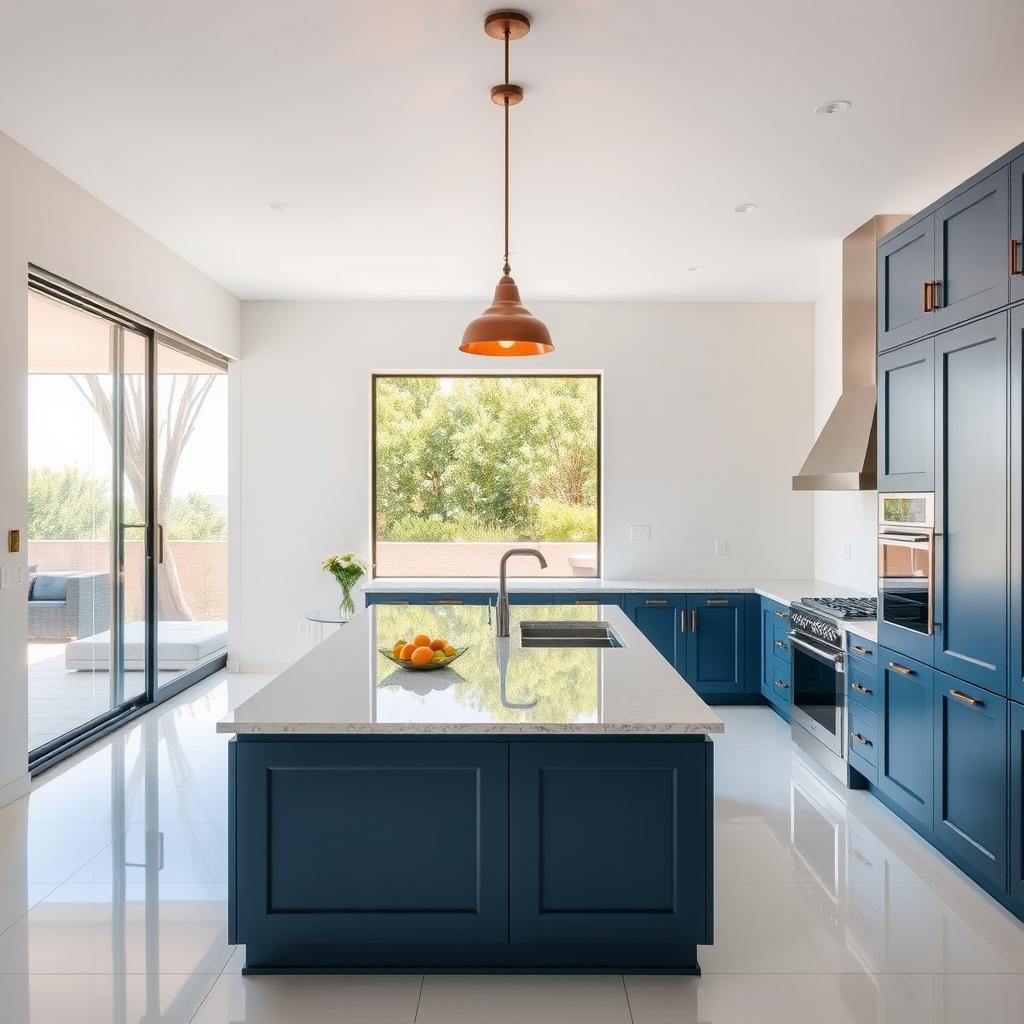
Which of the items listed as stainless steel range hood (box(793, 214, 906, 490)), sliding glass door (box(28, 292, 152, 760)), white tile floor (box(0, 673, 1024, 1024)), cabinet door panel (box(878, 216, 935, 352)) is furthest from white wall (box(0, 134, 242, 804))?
stainless steel range hood (box(793, 214, 906, 490))

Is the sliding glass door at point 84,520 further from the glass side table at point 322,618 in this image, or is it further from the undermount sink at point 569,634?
the undermount sink at point 569,634

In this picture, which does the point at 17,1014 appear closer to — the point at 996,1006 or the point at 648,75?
the point at 996,1006

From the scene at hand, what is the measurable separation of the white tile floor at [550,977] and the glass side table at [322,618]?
1971 millimetres

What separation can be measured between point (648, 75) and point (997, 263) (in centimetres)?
135

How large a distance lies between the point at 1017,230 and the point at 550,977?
269 centimetres

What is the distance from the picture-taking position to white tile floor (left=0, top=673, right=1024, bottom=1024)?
225 cm

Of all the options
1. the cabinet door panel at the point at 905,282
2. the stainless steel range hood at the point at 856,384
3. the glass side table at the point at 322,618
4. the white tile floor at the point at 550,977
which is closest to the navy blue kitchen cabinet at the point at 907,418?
the cabinet door panel at the point at 905,282

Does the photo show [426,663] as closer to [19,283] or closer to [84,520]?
[19,283]

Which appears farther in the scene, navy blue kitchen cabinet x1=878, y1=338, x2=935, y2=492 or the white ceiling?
navy blue kitchen cabinet x1=878, y1=338, x2=935, y2=492

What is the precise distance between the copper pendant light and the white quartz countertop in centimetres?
110

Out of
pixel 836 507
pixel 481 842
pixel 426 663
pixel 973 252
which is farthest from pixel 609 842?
pixel 836 507

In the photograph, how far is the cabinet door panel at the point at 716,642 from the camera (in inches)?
221

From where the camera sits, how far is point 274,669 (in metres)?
6.36

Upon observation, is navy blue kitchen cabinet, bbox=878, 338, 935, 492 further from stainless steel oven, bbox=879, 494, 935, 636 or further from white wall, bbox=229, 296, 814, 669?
white wall, bbox=229, 296, 814, 669
